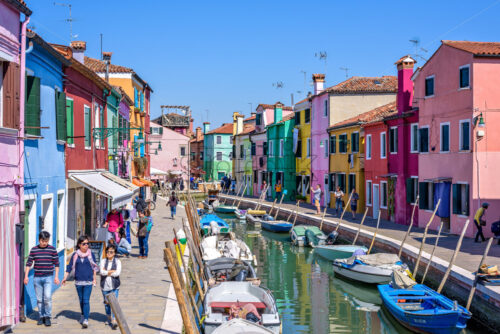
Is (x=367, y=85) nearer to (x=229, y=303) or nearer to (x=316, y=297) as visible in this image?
(x=316, y=297)

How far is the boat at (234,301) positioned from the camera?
12.1 meters

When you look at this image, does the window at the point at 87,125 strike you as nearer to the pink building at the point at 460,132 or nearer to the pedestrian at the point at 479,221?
the pedestrian at the point at 479,221

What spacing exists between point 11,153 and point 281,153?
4142 cm

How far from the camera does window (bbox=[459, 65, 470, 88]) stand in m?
23.4

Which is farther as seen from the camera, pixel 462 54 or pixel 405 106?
pixel 405 106

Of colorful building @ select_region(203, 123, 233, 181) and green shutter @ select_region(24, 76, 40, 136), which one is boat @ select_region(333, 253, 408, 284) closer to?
green shutter @ select_region(24, 76, 40, 136)

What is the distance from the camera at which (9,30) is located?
429 inches

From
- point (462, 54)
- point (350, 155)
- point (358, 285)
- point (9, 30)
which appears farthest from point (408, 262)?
point (350, 155)

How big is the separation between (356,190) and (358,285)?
16448mm

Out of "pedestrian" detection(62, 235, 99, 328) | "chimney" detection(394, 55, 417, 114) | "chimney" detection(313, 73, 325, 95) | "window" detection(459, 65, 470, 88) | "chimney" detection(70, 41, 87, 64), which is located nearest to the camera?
"pedestrian" detection(62, 235, 99, 328)

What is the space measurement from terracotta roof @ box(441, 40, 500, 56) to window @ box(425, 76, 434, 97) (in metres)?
2.02

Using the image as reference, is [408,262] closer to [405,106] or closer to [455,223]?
[455,223]

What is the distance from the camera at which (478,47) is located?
2414 centimetres

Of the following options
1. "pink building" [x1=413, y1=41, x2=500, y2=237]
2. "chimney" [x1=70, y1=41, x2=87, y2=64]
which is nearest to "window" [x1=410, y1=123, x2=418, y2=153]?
"pink building" [x1=413, y1=41, x2=500, y2=237]
